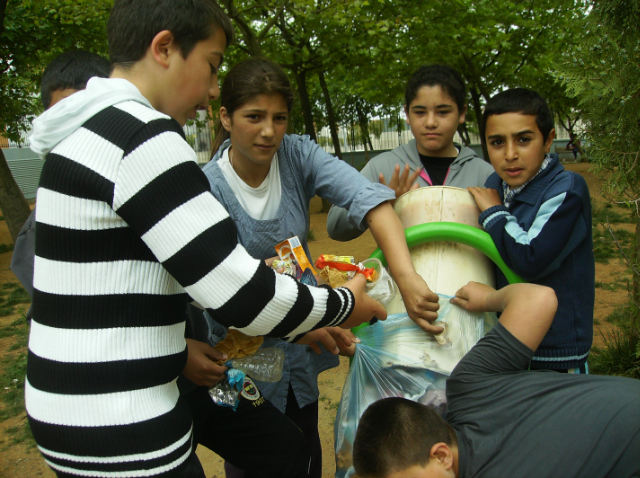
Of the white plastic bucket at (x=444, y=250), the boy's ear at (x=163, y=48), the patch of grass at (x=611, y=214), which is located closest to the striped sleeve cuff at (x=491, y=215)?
the white plastic bucket at (x=444, y=250)

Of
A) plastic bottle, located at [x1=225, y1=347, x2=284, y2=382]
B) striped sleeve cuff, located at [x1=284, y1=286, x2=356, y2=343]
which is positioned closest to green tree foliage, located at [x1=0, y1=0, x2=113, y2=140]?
plastic bottle, located at [x1=225, y1=347, x2=284, y2=382]

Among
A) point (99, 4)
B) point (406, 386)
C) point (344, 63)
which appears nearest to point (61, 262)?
point (406, 386)

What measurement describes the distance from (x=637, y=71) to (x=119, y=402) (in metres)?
2.50

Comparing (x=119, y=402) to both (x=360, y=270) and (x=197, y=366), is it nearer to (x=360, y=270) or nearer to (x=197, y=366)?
(x=197, y=366)

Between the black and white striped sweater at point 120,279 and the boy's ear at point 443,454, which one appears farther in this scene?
the boy's ear at point 443,454

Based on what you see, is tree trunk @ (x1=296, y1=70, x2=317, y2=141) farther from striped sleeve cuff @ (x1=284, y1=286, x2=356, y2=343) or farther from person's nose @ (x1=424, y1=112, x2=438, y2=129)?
striped sleeve cuff @ (x1=284, y1=286, x2=356, y2=343)

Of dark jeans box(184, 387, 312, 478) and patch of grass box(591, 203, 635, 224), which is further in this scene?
patch of grass box(591, 203, 635, 224)

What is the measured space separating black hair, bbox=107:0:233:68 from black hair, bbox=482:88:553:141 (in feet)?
3.82

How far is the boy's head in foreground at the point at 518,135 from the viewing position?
1868mm

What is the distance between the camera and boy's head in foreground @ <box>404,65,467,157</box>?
7.79 feet

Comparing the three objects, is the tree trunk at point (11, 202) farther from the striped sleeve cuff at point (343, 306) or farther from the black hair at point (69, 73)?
the striped sleeve cuff at point (343, 306)

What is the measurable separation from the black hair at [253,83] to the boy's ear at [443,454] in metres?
1.29

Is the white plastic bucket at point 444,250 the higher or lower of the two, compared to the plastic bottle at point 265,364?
higher

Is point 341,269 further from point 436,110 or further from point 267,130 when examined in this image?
point 436,110
